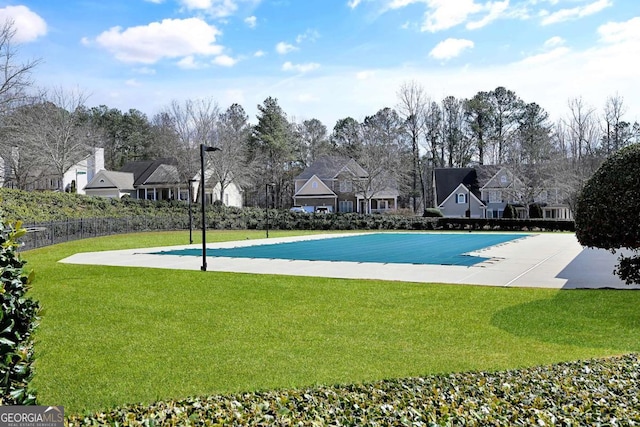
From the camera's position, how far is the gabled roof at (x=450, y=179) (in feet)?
165

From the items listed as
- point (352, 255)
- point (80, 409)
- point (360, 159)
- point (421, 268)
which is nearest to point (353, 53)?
point (352, 255)

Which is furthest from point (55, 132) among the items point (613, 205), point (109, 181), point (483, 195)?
point (613, 205)

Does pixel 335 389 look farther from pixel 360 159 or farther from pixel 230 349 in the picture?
pixel 360 159

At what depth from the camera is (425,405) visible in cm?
331

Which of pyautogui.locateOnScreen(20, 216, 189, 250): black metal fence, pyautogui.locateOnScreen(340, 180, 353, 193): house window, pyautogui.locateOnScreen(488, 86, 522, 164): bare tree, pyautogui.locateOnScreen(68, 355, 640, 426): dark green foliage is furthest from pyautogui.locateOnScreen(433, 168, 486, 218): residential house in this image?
pyautogui.locateOnScreen(68, 355, 640, 426): dark green foliage

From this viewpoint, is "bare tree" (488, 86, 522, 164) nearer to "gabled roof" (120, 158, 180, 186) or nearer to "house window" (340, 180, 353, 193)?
"house window" (340, 180, 353, 193)

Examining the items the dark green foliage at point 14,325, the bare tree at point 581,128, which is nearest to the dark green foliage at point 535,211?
the bare tree at point 581,128

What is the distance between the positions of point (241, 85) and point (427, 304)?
764 inches

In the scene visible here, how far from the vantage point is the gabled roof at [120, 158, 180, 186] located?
162 ft

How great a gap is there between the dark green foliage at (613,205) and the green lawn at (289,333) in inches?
46.3

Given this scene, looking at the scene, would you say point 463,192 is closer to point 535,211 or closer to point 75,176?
point 535,211

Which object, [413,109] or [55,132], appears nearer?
[55,132]

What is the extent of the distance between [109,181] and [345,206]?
24.2 m

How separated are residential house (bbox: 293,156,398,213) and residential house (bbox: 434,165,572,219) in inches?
208
